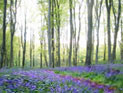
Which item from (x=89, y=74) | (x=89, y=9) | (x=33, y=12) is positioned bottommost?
(x=89, y=74)

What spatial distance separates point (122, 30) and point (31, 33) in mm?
23304

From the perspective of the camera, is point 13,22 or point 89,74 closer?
point 89,74

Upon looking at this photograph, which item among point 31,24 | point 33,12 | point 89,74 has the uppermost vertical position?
point 33,12

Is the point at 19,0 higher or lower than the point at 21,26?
higher

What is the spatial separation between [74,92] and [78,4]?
25.1 metres

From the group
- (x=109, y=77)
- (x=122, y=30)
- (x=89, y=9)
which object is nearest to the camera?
(x=109, y=77)

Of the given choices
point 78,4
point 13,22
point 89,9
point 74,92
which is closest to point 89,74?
point 74,92

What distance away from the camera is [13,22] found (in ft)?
73.7

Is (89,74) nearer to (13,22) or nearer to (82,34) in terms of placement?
(13,22)

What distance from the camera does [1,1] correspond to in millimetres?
20906

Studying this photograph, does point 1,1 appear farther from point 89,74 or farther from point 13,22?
point 89,74

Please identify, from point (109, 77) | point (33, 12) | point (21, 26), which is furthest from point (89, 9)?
point (33, 12)

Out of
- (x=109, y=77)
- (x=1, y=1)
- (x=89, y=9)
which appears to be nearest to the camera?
(x=109, y=77)

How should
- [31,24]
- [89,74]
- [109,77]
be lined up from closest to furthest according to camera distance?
[109,77] < [89,74] < [31,24]
